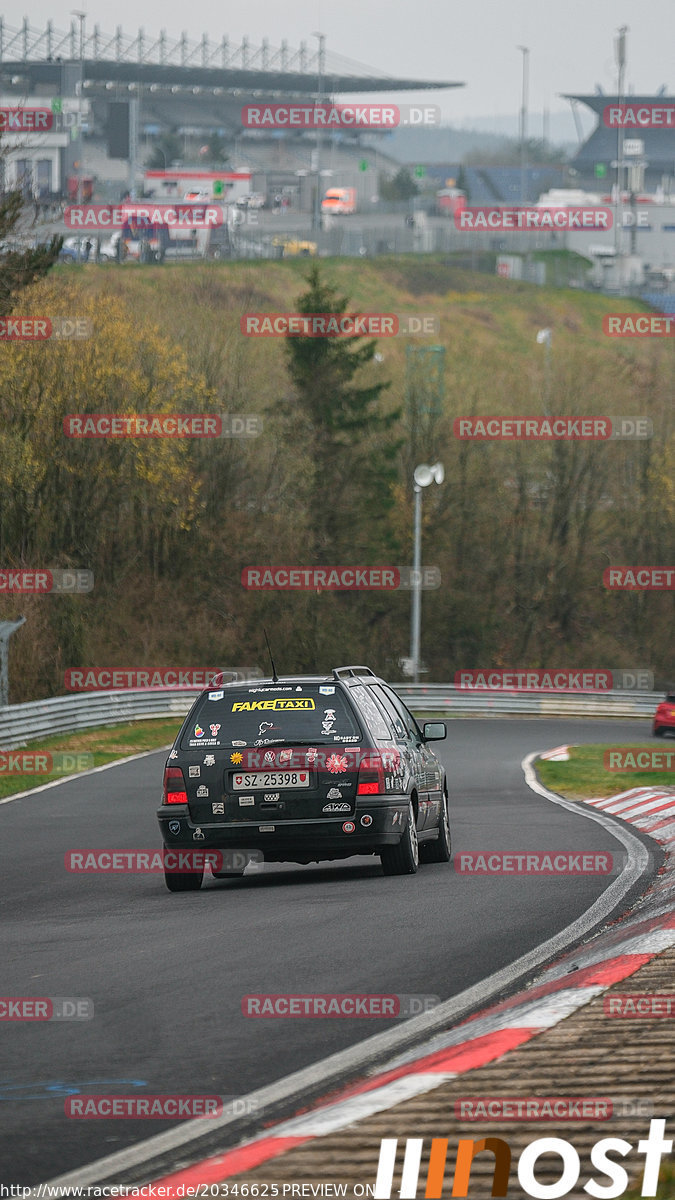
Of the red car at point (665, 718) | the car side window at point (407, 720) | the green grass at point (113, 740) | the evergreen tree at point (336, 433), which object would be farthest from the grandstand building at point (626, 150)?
the car side window at point (407, 720)

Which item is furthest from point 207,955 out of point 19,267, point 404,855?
point 19,267

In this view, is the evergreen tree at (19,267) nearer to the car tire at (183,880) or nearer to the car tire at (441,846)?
the car tire at (441,846)

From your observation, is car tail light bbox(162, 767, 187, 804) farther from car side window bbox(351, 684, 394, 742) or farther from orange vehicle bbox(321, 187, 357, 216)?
orange vehicle bbox(321, 187, 357, 216)

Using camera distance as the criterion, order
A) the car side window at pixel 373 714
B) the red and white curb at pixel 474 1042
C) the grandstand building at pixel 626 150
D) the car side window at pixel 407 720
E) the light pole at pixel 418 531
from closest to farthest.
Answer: the red and white curb at pixel 474 1042
the car side window at pixel 373 714
the car side window at pixel 407 720
the light pole at pixel 418 531
the grandstand building at pixel 626 150

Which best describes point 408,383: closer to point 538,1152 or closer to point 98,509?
point 98,509

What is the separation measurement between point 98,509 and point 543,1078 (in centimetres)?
4569

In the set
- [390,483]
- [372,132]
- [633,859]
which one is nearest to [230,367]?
[390,483]

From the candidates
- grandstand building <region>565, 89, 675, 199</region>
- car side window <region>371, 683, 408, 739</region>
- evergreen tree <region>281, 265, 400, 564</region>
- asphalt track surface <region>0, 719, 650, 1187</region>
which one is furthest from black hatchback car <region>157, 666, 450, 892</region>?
grandstand building <region>565, 89, 675, 199</region>

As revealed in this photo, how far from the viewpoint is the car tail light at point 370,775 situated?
12.0m

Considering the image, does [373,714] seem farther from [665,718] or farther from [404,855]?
[665,718]

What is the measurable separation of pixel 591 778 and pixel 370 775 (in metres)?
12.9

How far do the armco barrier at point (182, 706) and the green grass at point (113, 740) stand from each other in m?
0.20

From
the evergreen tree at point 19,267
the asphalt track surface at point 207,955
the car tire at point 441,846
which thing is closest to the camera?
the asphalt track surface at point 207,955

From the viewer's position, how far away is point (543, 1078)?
586cm
